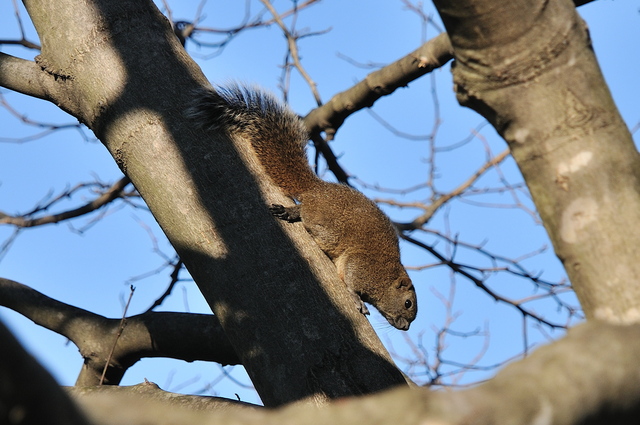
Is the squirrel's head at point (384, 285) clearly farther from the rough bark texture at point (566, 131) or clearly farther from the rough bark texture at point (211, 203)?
the rough bark texture at point (566, 131)

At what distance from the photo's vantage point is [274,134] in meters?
3.32

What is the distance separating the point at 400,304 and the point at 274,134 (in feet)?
5.61

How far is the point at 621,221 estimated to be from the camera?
1.10 m

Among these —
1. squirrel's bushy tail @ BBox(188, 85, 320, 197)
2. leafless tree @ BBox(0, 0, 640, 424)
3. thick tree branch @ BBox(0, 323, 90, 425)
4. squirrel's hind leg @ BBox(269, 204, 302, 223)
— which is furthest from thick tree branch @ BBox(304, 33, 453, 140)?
thick tree branch @ BBox(0, 323, 90, 425)

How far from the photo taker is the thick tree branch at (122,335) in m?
3.06

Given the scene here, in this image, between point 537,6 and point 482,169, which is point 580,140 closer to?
point 537,6

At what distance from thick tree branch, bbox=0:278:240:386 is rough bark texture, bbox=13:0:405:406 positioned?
37.1 inches

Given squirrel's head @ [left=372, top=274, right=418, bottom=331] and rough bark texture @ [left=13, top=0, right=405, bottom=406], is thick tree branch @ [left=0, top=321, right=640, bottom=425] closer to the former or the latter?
A: rough bark texture @ [left=13, top=0, right=405, bottom=406]

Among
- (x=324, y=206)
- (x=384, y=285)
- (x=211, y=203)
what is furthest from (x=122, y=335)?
(x=384, y=285)

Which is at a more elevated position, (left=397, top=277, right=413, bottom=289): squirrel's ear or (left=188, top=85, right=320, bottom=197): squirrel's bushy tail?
(left=188, top=85, right=320, bottom=197): squirrel's bushy tail

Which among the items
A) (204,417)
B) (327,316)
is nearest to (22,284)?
(327,316)

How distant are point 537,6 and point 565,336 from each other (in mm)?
616

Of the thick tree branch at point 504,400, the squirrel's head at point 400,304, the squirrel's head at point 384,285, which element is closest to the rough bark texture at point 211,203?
the thick tree branch at point 504,400

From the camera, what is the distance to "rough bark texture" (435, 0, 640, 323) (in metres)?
1.11
